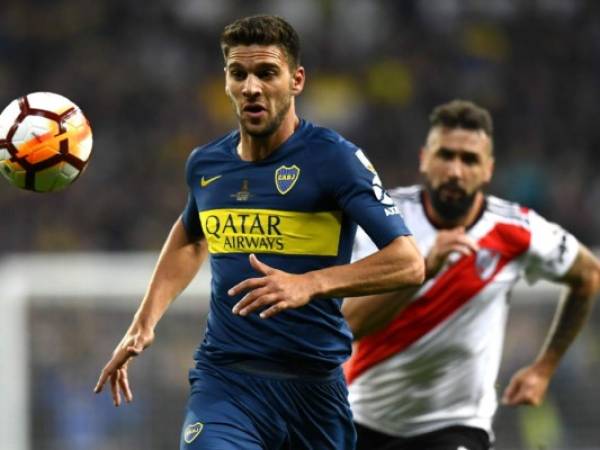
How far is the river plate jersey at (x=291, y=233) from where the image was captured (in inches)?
186

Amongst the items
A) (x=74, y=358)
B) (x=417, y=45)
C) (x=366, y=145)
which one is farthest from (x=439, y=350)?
(x=417, y=45)

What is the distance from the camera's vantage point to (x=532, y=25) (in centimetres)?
1836

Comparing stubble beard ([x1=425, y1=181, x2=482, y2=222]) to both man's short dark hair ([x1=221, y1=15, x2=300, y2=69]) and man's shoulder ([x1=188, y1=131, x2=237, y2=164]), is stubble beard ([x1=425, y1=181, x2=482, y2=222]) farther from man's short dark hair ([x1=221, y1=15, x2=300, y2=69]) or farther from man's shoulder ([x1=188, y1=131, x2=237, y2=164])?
man's short dark hair ([x1=221, y1=15, x2=300, y2=69])

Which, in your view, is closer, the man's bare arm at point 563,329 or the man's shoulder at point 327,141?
the man's shoulder at point 327,141

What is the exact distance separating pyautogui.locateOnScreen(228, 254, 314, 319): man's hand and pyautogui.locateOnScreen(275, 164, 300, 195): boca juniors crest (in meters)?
0.58

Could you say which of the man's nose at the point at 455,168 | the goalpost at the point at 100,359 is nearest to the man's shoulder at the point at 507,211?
the man's nose at the point at 455,168

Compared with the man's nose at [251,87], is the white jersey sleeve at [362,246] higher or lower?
lower

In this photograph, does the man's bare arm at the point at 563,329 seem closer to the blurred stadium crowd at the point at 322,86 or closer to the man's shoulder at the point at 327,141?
the man's shoulder at the point at 327,141

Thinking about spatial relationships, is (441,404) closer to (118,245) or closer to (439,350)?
(439,350)

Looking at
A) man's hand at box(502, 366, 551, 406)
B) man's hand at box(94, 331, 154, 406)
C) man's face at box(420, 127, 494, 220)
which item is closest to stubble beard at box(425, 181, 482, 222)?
man's face at box(420, 127, 494, 220)

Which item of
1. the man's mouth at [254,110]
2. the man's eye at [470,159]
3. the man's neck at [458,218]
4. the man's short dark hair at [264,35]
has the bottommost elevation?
the man's neck at [458,218]

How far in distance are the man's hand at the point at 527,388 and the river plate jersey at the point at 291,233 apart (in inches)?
61.6

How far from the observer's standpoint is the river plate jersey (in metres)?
4.73

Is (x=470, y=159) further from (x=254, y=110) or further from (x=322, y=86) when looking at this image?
(x=322, y=86)
